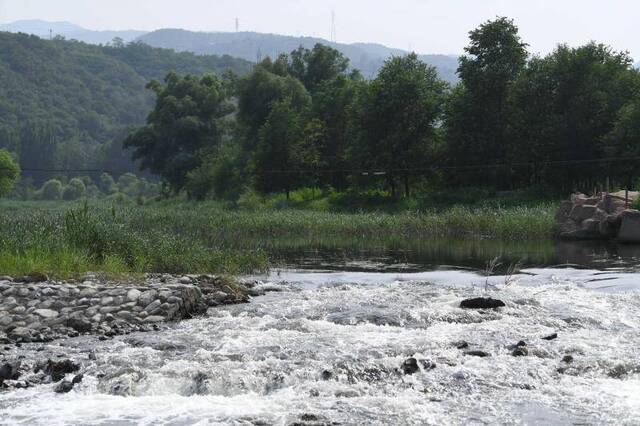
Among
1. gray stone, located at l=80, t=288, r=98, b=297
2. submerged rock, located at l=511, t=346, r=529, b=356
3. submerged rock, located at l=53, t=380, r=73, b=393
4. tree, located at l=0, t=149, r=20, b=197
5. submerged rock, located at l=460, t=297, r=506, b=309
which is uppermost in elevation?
submerged rock, located at l=53, t=380, r=73, b=393

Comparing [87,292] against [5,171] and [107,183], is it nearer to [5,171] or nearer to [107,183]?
[5,171]

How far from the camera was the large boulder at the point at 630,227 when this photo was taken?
38781mm

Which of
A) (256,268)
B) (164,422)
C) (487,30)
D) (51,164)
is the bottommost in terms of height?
(51,164)

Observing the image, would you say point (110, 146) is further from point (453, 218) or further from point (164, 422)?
point (164, 422)

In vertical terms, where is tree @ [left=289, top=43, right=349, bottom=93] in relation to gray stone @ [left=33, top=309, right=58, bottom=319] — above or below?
above

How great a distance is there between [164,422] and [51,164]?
526 feet

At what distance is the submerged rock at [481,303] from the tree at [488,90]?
44988 millimetres

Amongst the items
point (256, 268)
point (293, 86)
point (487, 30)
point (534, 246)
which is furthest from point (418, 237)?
point (293, 86)

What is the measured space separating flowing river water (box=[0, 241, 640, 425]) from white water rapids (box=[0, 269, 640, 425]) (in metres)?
0.03

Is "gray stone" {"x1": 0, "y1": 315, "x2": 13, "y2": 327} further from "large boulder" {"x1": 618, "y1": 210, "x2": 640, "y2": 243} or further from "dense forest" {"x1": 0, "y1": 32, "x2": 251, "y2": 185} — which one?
"dense forest" {"x1": 0, "y1": 32, "x2": 251, "y2": 185}

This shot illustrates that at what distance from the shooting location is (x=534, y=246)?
A: 37.9 m

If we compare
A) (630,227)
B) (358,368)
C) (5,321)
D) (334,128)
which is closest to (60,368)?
(5,321)

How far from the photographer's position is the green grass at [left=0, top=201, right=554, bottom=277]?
23000mm

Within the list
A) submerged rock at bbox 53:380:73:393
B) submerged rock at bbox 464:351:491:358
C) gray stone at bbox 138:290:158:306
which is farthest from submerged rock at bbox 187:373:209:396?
gray stone at bbox 138:290:158:306
